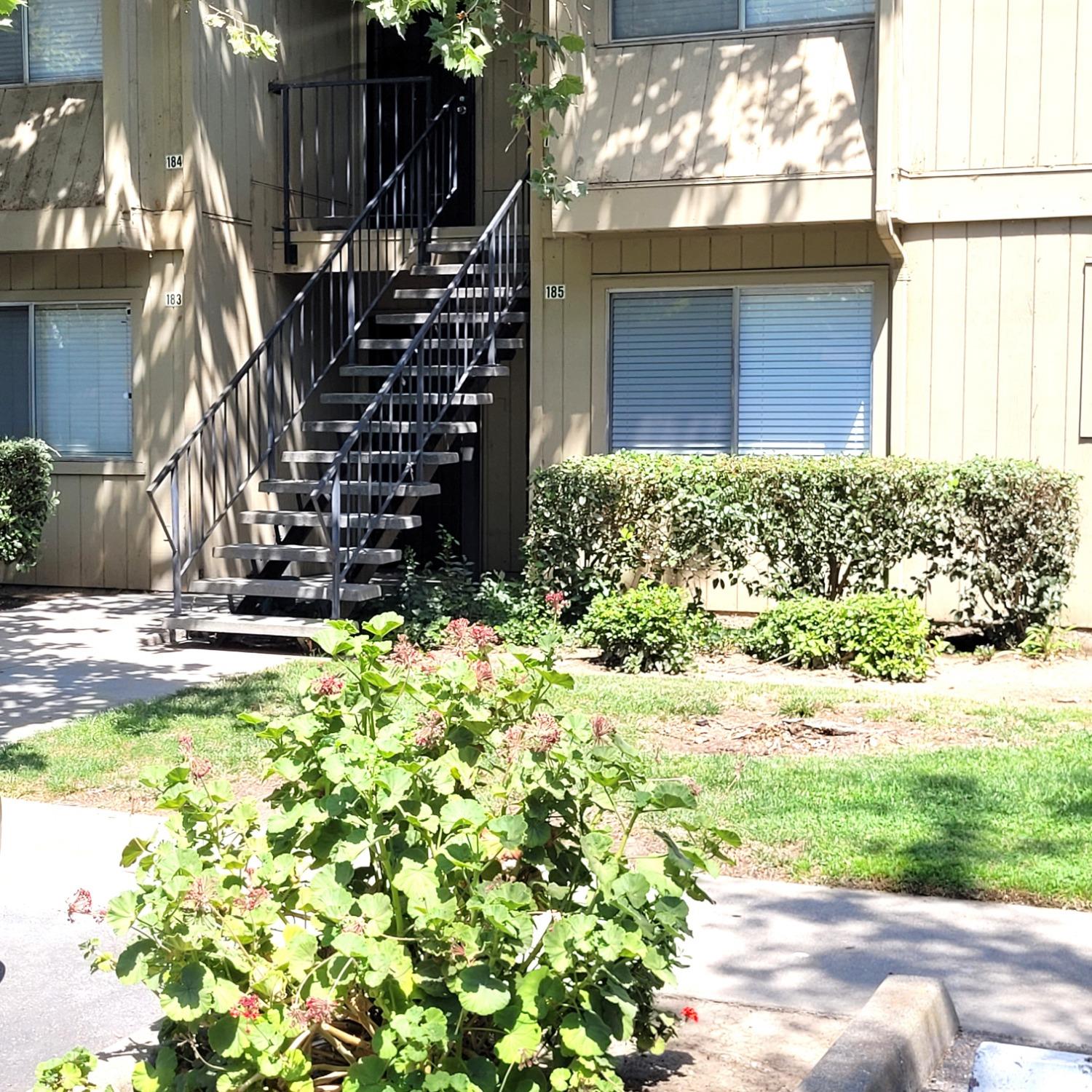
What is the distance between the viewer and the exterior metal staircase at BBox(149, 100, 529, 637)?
10.6 metres

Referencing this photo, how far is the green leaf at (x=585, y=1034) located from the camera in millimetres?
2980

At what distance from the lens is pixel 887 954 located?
15.4 ft

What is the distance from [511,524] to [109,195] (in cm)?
469

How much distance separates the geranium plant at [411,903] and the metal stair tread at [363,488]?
7083 millimetres

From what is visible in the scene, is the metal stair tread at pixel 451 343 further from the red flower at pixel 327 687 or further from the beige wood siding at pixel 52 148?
the red flower at pixel 327 687

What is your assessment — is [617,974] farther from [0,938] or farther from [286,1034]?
[0,938]

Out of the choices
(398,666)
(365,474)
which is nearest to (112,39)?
(365,474)

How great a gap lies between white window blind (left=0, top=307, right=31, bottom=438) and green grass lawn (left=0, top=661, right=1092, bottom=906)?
5.77 m

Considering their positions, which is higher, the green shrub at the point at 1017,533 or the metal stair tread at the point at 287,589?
the green shrub at the point at 1017,533

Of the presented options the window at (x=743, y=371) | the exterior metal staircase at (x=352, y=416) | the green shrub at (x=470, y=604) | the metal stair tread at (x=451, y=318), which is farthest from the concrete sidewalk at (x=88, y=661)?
the window at (x=743, y=371)

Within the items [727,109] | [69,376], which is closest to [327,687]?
[727,109]

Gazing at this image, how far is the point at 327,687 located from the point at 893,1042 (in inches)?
59.4

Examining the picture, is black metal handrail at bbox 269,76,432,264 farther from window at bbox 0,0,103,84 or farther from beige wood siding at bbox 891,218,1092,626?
beige wood siding at bbox 891,218,1092,626

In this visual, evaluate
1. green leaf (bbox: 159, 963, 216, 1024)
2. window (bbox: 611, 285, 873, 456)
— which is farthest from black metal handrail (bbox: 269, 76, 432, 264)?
green leaf (bbox: 159, 963, 216, 1024)
